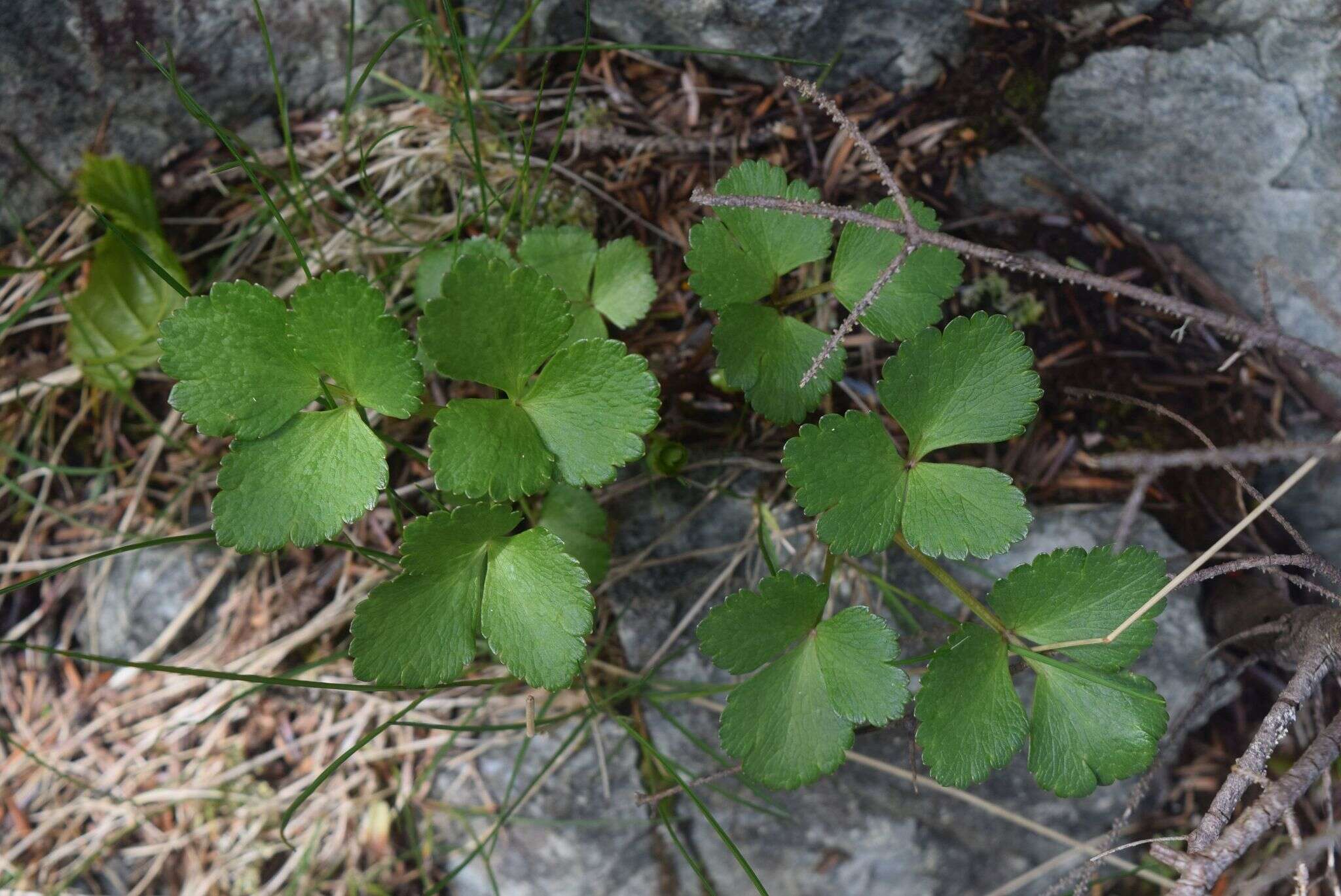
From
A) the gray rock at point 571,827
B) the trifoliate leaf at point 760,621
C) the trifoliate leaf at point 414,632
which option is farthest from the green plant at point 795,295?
the gray rock at point 571,827

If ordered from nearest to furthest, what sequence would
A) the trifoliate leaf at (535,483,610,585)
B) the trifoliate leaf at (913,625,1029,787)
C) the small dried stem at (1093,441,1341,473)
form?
the small dried stem at (1093,441,1341,473) → the trifoliate leaf at (913,625,1029,787) → the trifoliate leaf at (535,483,610,585)

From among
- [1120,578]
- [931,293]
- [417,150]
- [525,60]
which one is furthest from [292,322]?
[1120,578]

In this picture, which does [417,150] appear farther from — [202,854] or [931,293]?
[202,854]

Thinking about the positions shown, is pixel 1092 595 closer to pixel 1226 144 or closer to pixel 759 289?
pixel 759 289

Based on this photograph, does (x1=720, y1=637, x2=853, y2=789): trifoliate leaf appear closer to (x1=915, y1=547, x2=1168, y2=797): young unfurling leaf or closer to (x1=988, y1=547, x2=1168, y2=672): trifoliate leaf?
(x1=915, y1=547, x2=1168, y2=797): young unfurling leaf

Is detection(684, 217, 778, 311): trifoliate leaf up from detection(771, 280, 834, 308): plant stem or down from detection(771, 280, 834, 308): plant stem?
up

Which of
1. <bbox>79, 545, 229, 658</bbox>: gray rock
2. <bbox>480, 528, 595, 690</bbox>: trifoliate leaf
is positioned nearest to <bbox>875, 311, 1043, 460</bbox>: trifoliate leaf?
<bbox>480, 528, 595, 690</bbox>: trifoliate leaf
